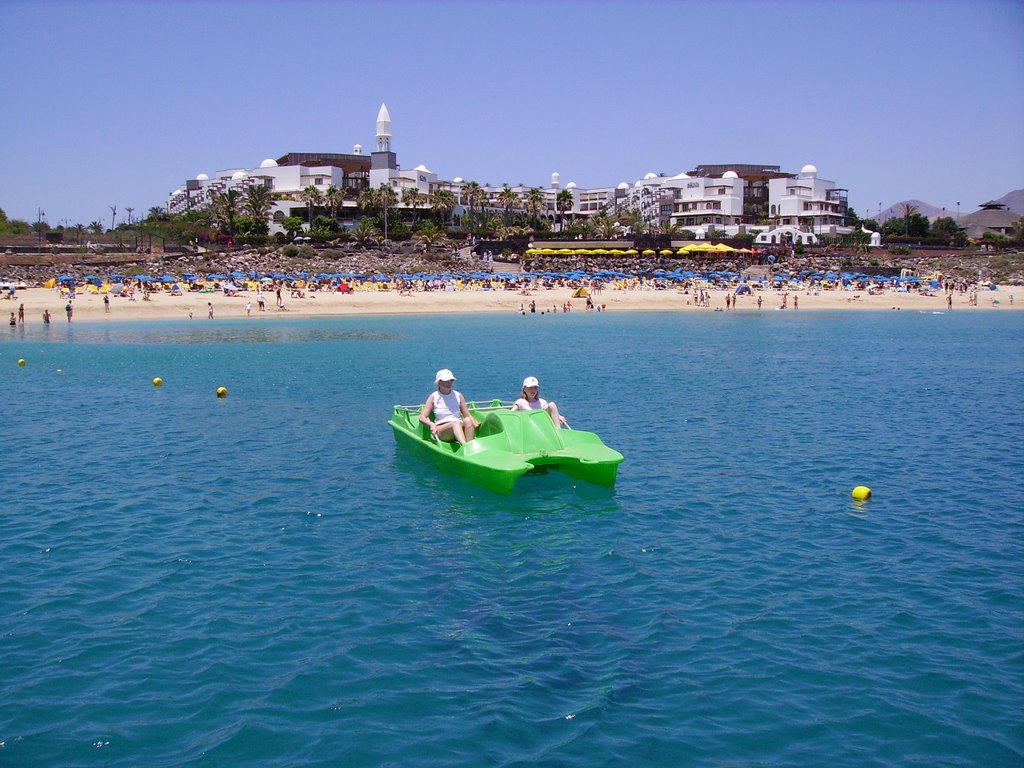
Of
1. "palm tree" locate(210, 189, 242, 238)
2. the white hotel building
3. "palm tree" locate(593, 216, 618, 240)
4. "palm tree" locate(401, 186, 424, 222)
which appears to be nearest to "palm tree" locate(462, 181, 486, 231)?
the white hotel building

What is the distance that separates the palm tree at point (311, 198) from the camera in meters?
101

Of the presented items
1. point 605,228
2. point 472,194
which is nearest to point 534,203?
point 472,194

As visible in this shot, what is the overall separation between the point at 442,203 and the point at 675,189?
33.5 m

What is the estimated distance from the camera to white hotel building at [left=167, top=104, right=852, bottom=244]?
10912 centimetres

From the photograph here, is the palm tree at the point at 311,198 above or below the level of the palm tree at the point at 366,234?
above

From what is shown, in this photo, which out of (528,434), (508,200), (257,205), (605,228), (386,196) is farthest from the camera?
(508,200)

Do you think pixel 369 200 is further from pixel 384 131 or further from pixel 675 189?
pixel 675 189

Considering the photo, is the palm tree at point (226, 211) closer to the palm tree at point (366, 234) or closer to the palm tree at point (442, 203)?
the palm tree at point (366, 234)

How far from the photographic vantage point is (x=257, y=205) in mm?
95250

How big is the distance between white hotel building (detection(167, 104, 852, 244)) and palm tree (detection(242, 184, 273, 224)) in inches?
176

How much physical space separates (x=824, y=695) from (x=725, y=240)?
93026mm

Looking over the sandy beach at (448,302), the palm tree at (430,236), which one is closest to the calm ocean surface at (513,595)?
the sandy beach at (448,302)

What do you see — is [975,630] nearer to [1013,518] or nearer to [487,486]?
[1013,518]

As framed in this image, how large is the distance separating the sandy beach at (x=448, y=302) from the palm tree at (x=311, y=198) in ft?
124
